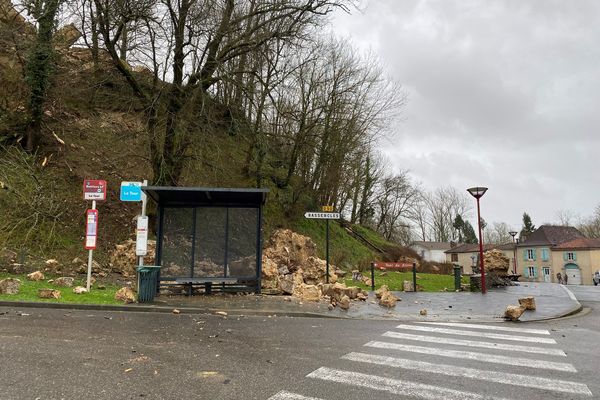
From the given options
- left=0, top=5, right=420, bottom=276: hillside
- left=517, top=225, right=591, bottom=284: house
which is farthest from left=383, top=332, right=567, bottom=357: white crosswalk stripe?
left=517, top=225, right=591, bottom=284: house

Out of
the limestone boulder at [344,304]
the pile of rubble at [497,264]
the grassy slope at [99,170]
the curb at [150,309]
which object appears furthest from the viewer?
the pile of rubble at [497,264]

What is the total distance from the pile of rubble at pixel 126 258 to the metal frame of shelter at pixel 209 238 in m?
3.30

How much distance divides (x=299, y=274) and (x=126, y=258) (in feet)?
20.9

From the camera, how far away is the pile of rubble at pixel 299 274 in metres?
12.7

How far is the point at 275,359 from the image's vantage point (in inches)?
233

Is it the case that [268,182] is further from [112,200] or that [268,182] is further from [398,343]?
[398,343]

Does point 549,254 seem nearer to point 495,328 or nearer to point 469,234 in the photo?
point 469,234

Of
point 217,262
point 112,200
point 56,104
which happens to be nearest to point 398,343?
point 217,262

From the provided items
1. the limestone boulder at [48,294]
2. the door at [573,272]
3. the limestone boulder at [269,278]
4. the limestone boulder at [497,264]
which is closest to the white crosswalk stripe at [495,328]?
the limestone boulder at [269,278]

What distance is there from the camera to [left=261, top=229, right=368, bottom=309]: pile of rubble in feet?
41.8

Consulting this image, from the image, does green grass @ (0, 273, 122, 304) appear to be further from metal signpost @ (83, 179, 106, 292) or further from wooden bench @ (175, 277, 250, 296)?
wooden bench @ (175, 277, 250, 296)

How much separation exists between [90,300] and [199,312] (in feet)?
8.75

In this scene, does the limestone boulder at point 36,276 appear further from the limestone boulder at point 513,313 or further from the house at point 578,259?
the house at point 578,259

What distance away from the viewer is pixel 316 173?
29438 millimetres
